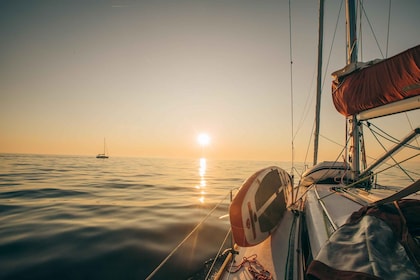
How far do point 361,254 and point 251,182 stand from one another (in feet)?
7.91

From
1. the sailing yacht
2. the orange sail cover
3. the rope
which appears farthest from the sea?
the orange sail cover

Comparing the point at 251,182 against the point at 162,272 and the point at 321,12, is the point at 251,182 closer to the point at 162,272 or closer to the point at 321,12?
the point at 162,272

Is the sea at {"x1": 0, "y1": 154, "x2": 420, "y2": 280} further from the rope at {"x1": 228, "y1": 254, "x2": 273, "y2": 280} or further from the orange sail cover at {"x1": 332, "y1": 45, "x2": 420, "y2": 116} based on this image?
the orange sail cover at {"x1": 332, "y1": 45, "x2": 420, "y2": 116}

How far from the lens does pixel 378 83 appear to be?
415 centimetres

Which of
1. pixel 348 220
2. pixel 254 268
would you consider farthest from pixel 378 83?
pixel 254 268

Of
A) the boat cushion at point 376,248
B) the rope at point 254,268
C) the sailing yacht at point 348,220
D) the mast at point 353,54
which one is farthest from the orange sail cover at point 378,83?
the rope at point 254,268

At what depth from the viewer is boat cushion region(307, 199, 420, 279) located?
1.58 meters

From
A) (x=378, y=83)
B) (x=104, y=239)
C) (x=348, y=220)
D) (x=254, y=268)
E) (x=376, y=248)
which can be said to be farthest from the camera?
(x=104, y=239)

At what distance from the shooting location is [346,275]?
158 cm

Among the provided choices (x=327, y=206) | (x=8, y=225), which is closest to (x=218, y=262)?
(x=327, y=206)

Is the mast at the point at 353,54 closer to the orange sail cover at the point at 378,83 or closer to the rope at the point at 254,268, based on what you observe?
the orange sail cover at the point at 378,83

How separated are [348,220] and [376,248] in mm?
675

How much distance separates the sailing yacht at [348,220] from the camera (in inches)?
68.7

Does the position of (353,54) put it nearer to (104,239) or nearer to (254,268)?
(254,268)
